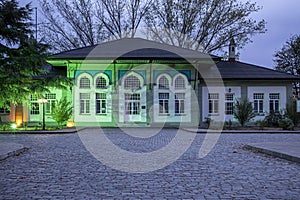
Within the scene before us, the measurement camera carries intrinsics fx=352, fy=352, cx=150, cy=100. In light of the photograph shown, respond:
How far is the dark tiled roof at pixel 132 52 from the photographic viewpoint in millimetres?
26016

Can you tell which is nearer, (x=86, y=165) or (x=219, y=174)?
(x=219, y=174)

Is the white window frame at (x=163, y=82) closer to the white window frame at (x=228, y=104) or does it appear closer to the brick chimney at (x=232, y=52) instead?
the white window frame at (x=228, y=104)

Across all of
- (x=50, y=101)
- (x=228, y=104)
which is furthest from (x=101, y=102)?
(x=228, y=104)

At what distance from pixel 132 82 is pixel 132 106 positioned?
6.23 feet

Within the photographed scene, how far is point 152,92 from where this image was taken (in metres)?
27.6

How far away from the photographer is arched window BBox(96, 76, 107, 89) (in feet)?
90.7

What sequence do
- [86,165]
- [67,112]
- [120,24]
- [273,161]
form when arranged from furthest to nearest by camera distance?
1. [120,24]
2. [67,112]
3. [273,161]
4. [86,165]

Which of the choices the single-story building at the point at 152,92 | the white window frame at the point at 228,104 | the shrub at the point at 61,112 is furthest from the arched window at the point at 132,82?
the white window frame at the point at 228,104

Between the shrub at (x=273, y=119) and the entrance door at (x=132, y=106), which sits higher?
the entrance door at (x=132, y=106)

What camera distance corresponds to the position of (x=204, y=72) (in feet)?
97.8

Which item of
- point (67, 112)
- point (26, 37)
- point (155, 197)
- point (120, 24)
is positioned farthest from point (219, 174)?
point (120, 24)

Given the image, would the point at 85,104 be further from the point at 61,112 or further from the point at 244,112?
the point at 244,112

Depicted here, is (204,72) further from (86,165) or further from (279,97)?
(86,165)

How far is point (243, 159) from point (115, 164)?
3.57 m
